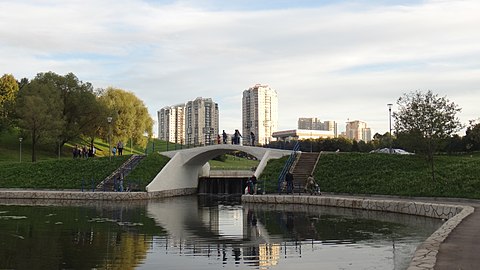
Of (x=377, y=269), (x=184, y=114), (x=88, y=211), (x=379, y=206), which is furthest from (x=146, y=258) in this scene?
(x=184, y=114)

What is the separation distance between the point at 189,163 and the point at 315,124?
126882mm

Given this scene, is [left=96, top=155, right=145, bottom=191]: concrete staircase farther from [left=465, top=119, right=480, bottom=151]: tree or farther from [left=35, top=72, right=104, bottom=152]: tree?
[left=465, top=119, right=480, bottom=151]: tree

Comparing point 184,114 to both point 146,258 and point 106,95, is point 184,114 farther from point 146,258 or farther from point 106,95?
point 146,258

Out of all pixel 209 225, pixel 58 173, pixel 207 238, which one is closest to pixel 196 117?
pixel 58 173

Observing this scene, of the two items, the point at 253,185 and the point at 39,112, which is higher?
the point at 39,112

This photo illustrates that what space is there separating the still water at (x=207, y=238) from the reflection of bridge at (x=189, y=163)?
1112 cm

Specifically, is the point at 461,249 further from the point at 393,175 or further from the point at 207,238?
the point at 393,175

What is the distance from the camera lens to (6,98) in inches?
2832

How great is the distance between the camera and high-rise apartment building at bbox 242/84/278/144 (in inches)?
4456

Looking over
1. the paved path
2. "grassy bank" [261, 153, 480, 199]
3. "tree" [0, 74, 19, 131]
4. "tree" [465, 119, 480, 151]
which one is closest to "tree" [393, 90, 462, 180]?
"grassy bank" [261, 153, 480, 199]

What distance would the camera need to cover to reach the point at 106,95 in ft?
234

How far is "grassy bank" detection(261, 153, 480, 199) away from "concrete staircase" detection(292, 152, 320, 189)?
64 centimetres

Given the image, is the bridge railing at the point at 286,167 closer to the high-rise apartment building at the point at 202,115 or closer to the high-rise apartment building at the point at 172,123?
the high-rise apartment building at the point at 202,115

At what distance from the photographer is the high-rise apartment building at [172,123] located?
13288cm
